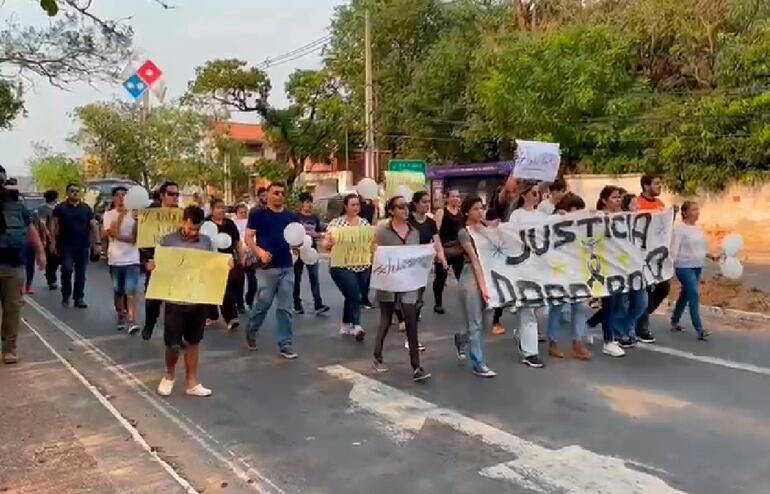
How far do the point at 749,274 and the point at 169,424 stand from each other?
1579cm

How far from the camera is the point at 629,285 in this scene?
30.0 ft

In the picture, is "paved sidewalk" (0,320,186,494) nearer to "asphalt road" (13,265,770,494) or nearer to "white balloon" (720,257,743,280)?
"asphalt road" (13,265,770,494)

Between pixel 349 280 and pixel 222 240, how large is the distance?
1.73 m

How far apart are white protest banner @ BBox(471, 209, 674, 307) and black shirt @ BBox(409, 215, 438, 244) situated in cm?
61

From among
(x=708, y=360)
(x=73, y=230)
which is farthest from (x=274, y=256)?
(x=73, y=230)

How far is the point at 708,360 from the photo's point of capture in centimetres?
850

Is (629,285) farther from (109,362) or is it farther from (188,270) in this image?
(109,362)

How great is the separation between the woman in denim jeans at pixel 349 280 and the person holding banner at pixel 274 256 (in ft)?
3.82

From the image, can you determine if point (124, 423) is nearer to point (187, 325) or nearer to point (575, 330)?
point (187, 325)

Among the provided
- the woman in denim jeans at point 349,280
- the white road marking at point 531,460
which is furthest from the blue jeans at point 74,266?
the white road marking at point 531,460

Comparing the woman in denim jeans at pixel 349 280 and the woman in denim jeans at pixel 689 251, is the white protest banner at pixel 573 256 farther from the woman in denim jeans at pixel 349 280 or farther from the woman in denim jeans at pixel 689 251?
the woman in denim jeans at pixel 349 280

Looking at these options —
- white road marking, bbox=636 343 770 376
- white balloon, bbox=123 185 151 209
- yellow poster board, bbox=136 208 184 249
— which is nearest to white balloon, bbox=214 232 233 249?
yellow poster board, bbox=136 208 184 249

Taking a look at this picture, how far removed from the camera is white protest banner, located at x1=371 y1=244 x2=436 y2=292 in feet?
25.4

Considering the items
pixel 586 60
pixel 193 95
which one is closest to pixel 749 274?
pixel 586 60
